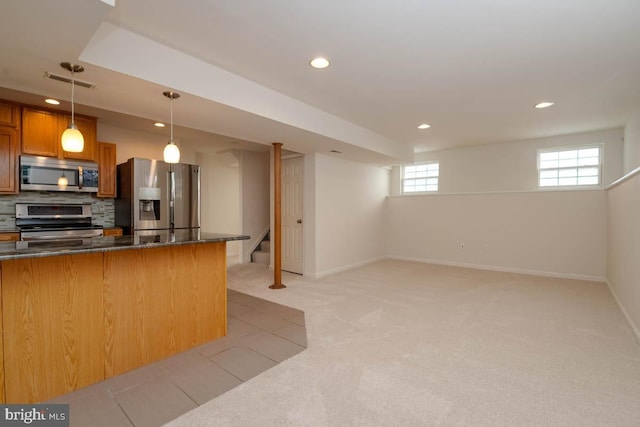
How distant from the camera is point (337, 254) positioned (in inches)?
224

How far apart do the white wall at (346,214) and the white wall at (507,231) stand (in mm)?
625

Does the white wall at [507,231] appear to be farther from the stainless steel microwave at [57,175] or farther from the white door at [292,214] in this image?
the stainless steel microwave at [57,175]

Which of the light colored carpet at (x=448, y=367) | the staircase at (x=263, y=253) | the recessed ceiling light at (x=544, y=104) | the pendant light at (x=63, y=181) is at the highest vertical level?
the recessed ceiling light at (x=544, y=104)

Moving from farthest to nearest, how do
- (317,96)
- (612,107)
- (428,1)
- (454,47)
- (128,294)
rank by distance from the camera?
(612,107), (317,96), (454,47), (128,294), (428,1)

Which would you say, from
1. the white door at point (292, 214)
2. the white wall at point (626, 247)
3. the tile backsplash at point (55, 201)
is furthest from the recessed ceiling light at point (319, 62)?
the tile backsplash at point (55, 201)

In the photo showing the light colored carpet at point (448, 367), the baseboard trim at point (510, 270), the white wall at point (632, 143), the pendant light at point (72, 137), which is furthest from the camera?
the baseboard trim at point (510, 270)

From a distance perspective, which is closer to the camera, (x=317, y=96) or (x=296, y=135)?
(x=317, y=96)

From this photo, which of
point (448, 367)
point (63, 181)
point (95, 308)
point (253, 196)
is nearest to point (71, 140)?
point (95, 308)

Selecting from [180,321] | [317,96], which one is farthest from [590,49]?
[180,321]

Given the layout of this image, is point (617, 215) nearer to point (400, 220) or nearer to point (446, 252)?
point (446, 252)

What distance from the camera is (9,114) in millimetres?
3312

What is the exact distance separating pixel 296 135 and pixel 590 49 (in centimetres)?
303

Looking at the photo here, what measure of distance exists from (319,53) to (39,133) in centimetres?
351

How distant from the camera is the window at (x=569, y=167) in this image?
5.25 meters
